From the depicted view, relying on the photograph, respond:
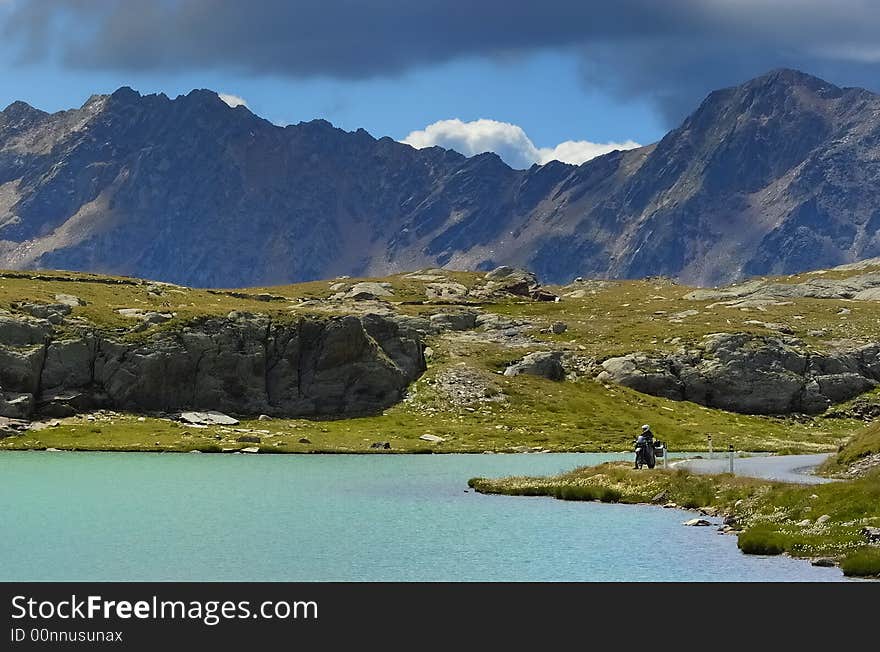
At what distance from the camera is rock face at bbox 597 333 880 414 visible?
14850 cm

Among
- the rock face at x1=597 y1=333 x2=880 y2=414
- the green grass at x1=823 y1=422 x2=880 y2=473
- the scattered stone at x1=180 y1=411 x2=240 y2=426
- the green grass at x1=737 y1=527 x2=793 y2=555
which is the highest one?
the rock face at x1=597 y1=333 x2=880 y2=414

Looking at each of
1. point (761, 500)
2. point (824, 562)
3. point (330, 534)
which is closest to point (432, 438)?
point (761, 500)

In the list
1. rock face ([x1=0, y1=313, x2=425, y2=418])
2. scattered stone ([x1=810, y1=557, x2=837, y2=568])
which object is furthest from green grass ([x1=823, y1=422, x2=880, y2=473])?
rock face ([x1=0, y1=313, x2=425, y2=418])

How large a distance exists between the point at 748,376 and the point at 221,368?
65853 millimetres

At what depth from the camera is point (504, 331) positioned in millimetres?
170375

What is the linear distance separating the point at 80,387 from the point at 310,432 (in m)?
Answer: 23.9

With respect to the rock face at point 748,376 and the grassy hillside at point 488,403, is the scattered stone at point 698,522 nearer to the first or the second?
the grassy hillside at point 488,403

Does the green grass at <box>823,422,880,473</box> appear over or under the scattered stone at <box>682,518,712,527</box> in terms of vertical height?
over

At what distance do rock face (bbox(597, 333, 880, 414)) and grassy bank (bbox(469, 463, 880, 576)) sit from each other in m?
76.3

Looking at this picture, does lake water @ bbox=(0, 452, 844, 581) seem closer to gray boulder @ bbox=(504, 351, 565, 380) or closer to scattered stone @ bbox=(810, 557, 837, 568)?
scattered stone @ bbox=(810, 557, 837, 568)

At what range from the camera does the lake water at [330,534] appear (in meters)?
40.2

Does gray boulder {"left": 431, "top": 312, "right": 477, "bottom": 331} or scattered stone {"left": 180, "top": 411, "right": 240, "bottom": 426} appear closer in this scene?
scattered stone {"left": 180, "top": 411, "right": 240, "bottom": 426}
